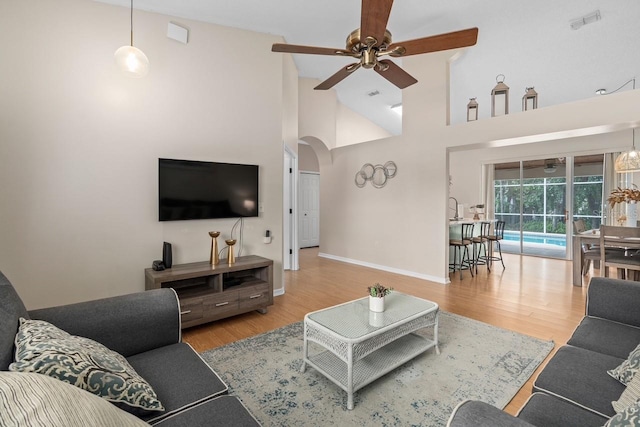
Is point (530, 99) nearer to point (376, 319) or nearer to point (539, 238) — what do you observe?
point (376, 319)

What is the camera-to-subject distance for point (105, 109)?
9.36 ft

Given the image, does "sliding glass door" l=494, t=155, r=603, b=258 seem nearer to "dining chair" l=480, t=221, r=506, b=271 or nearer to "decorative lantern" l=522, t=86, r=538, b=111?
"dining chair" l=480, t=221, r=506, b=271

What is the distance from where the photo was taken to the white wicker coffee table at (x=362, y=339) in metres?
1.93

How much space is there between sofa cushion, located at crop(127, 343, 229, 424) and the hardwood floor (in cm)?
105

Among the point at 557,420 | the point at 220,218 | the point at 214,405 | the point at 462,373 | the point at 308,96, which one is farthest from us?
the point at 308,96

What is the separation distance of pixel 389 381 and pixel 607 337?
1331 millimetres

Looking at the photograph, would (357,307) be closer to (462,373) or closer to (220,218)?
(462,373)

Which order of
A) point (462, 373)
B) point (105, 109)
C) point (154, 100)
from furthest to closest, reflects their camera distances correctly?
1. point (154, 100)
2. point (105, 109)
3. point (462, 373)

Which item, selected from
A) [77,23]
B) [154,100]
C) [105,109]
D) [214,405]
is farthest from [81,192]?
[214,405]

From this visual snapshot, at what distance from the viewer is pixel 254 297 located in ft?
10.8

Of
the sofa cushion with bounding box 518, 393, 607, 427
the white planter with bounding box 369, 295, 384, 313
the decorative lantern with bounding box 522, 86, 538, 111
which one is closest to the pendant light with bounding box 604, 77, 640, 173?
the decorative lantern with bounding box 522, 86, 538, 111

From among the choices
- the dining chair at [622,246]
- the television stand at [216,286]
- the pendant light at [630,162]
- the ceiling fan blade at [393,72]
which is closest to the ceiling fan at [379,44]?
the ceiling fan blade at [393,72]

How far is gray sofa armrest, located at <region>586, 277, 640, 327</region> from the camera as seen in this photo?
76.8 inches

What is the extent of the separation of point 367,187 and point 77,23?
15.1ft
